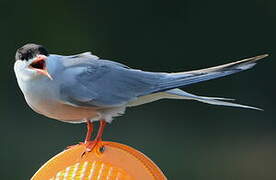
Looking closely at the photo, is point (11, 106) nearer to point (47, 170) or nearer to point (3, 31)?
point (3, 31)

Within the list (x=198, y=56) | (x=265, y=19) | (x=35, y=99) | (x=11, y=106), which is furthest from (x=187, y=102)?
(x=35, y=99)

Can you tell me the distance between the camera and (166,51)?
7.05 m

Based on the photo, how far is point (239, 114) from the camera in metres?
6.93

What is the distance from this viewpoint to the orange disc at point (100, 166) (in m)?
3.03

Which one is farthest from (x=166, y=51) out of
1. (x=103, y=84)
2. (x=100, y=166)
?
(x=100, y=166)

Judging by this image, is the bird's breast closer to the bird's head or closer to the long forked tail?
the bird's head

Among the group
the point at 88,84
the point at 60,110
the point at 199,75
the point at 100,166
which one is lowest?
the point at 100,166

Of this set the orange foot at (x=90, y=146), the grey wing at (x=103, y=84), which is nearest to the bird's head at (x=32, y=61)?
the grey wing at (x=103, y=84)

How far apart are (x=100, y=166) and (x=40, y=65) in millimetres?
429

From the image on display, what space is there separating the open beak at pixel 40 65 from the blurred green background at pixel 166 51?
3.38 meters

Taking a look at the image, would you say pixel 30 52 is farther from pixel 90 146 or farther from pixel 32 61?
pixel 90 146

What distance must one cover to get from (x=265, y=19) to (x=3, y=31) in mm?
2080

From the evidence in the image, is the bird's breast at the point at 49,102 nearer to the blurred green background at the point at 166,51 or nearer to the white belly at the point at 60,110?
the white belly at the point at 60,110

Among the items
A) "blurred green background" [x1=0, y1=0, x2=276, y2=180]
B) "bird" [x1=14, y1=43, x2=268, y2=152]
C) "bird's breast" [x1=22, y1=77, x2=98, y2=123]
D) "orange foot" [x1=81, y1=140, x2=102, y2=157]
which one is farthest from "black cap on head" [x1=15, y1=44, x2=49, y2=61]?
"blurred green background" [x1=0, y1=0, x2=276, y2=180]
